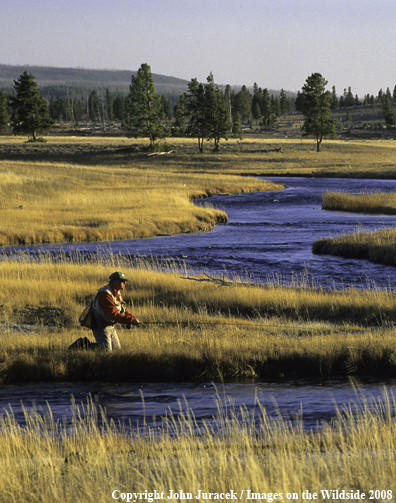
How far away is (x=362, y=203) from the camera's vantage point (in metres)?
40.3

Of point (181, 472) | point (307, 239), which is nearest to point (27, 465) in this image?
→ point (181, 472)

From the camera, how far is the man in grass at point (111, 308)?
31.8 ft

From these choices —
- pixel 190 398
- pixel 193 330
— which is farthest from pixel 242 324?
pixel 190 398

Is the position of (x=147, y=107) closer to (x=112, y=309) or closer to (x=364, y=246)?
(x=364, y=246)

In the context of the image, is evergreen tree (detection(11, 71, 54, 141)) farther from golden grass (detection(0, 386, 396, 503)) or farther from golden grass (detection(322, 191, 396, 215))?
golden grass (detection(0, 386, 396, 503))

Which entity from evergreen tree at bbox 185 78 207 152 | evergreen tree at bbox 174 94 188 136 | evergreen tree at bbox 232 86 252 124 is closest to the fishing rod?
evergreen tree at bbox 185 78 207 152

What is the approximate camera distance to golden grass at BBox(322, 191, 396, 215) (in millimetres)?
38844

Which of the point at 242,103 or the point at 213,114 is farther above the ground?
the point at 242,103

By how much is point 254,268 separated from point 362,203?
20.3 meters

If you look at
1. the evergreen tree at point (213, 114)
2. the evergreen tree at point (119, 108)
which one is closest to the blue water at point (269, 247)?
the evergreen tree at point (213, 114)

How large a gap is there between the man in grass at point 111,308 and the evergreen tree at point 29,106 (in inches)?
3203

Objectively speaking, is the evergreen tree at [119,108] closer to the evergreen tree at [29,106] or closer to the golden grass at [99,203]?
the evergreen tree at [29,106]

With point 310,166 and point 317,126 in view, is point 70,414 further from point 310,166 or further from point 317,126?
point 317,126

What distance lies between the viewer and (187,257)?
81.1 ft
